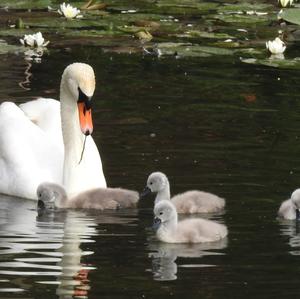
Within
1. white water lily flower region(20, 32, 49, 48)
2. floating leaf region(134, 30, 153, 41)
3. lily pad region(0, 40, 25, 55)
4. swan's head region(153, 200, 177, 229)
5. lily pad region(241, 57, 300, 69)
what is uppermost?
floating leaf region(134, 30, 153, 41)

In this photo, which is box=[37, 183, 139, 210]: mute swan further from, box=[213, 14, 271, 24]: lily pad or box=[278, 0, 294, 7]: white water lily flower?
→ box=[278, 0, 294, 7]: white water lily flower

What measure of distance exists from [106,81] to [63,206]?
491 cm

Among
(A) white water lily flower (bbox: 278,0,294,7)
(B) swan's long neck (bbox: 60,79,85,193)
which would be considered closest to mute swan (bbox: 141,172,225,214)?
(B) swan's long neck (bbox: 60,79,85,193)

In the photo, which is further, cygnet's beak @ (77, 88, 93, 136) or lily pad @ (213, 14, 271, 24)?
lily pad @ (213, 14, 271, 24)

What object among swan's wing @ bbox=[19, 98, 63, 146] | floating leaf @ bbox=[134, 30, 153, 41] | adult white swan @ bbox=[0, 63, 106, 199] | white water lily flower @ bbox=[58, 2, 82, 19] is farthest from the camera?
white water lily flower @ bbox=[58, 2, 82, 19]

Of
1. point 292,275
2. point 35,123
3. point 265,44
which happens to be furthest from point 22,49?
point 292,275

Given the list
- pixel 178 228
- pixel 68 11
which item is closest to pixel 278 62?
pixel 68 11

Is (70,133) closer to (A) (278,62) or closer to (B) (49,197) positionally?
(B) (49,197)

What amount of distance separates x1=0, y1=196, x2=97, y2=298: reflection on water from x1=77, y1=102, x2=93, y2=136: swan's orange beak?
1.98 ft

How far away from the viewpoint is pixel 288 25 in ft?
67.3

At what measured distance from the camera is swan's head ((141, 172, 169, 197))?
38.0 feet

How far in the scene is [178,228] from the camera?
1086cm

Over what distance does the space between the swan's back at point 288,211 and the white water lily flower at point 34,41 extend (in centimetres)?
751

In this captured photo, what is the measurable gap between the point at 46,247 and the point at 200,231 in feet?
3.30
